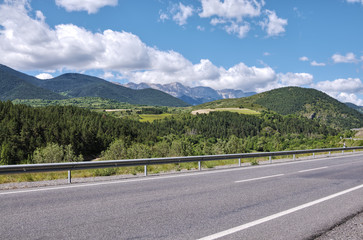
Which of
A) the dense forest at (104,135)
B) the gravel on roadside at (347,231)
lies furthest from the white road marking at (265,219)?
the dense forest at (104,135)

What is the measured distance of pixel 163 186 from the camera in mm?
8945

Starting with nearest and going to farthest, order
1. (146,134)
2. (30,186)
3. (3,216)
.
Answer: (3,216) < (30,186) < (146,134)

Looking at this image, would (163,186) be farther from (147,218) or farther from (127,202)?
(147,218)

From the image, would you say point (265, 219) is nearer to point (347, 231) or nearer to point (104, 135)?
point (347, 231)

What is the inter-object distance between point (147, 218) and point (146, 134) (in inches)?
4499

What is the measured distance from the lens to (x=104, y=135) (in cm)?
9700

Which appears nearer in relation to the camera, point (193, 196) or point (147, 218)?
point (147, 218)

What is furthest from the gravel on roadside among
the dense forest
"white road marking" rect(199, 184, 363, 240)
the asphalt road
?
the dense forest

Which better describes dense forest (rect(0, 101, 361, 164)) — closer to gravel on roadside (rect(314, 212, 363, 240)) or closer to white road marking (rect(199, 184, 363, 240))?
white road marking (rect(199, 184, 363, 240))

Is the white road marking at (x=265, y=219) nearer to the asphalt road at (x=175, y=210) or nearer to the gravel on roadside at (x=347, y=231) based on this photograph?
the asphalt road at (x=175, y=210)

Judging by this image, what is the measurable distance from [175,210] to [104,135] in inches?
3742

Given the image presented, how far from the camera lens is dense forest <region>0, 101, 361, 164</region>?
68.4 meters

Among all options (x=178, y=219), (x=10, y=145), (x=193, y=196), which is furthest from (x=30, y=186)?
A: (x=10, y=145)

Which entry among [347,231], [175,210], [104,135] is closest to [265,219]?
[347,231]
